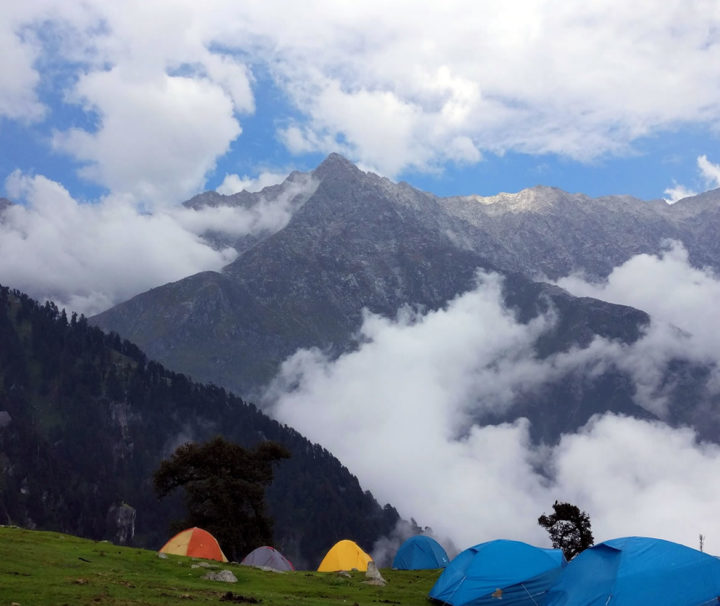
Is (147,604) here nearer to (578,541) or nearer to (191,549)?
(191,549)

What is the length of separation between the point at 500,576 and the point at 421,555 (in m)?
36.9

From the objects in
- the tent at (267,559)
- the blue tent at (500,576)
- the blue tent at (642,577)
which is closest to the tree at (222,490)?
the tent at (267,559)

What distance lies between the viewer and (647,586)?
28219 mm

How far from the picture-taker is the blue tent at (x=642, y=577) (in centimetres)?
2789

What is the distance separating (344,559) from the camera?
2542 inches

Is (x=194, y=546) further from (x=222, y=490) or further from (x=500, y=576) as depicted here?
(x=500, y=576)

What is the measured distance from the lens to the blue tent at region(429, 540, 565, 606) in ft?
114

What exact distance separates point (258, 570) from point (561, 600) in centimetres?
2156

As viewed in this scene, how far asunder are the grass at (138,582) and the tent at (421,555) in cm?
2131

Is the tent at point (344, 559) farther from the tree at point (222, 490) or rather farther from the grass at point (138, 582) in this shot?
the grass at point (138, 582)

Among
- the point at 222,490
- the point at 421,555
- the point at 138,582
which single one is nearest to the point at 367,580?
the point at 138,582

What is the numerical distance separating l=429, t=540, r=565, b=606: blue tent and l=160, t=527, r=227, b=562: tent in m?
26.3

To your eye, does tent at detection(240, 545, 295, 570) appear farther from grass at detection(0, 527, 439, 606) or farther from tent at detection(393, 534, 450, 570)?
grass at detection(0, 527, 439, 606)

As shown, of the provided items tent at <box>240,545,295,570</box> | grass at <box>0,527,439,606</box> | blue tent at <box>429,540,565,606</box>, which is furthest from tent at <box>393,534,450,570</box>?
blue tent at <box>429,540,565,606</box>
